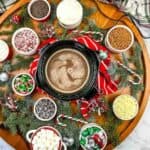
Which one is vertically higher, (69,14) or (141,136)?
(69,14)

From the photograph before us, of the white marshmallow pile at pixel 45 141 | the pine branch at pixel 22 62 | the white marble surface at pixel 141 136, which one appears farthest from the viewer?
the white marble surface at pixel 141 136

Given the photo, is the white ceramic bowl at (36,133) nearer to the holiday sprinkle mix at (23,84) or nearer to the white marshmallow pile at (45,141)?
the white marshmallow pile at (45,141)

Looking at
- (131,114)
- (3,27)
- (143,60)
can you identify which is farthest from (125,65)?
(3,27)

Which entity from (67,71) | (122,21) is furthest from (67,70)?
(122,21)

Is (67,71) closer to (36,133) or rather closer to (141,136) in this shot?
→ (36,133)

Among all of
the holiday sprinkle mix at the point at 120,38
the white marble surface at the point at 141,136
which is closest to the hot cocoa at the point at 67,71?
the holiday sprinkle mix at the point at 120,38

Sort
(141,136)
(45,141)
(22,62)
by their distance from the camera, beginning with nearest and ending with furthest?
1. (45,141)
2. (22,62)
3. (141,136)

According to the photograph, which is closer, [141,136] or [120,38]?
[120,38]
